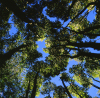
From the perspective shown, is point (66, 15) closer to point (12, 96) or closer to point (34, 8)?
point (34, 8)

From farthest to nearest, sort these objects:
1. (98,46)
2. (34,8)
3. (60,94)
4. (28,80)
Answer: (28,80) → (60,94) → (34,8) → (98,46)


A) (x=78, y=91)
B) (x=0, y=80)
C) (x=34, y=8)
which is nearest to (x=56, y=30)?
(x=34, y=8)

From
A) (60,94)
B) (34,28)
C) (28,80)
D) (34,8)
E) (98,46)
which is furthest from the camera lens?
(28,80)

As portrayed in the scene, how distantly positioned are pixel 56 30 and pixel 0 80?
9632 mm

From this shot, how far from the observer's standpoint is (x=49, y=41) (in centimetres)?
1223

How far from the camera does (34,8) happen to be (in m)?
7.75

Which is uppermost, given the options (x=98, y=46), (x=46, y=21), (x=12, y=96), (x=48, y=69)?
(x=46, y=21)

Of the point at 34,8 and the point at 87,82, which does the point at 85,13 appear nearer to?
the point at 34,8

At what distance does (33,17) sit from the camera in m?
8.20

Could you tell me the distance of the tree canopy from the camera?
7.98 metres

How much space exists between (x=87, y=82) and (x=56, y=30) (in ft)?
38.3

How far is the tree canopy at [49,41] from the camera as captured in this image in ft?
26.2

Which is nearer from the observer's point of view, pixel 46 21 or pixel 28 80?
pixel 46 21

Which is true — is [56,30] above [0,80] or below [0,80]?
above
